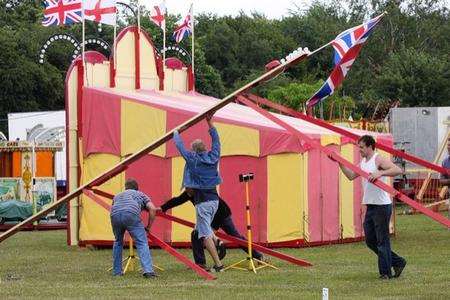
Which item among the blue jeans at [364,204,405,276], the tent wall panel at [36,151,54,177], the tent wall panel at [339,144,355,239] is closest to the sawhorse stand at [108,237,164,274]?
the blue jeans at [364,204,405,276]

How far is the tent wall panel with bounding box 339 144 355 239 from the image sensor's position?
2205 cm

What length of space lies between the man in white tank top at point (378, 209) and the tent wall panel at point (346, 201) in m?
7.44

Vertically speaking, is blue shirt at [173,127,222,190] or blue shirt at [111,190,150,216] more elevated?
blue shirt at [173,127,222,190]

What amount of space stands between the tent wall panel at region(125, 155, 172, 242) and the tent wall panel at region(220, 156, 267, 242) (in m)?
1.05

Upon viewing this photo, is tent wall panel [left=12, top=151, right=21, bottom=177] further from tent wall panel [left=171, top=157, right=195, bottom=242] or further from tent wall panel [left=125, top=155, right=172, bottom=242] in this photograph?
tent wall panel [left=171, top=157, right=195, bottom=242]

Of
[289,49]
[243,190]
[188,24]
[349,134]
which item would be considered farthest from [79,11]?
[289,49]

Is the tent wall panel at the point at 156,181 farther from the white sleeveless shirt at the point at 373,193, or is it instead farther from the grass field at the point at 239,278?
the white sleeveless shirt at the point at 373,193

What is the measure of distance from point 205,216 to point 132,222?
996 mm

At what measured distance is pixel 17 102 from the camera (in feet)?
218

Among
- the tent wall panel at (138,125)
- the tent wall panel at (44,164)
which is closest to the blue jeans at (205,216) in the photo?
the tent wall panel at (138,125)

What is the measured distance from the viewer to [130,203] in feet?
51.6

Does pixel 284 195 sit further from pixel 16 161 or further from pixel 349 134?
pixel 16 161

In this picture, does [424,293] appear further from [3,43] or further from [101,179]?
[3,43]

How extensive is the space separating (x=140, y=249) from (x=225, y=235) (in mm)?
1580
